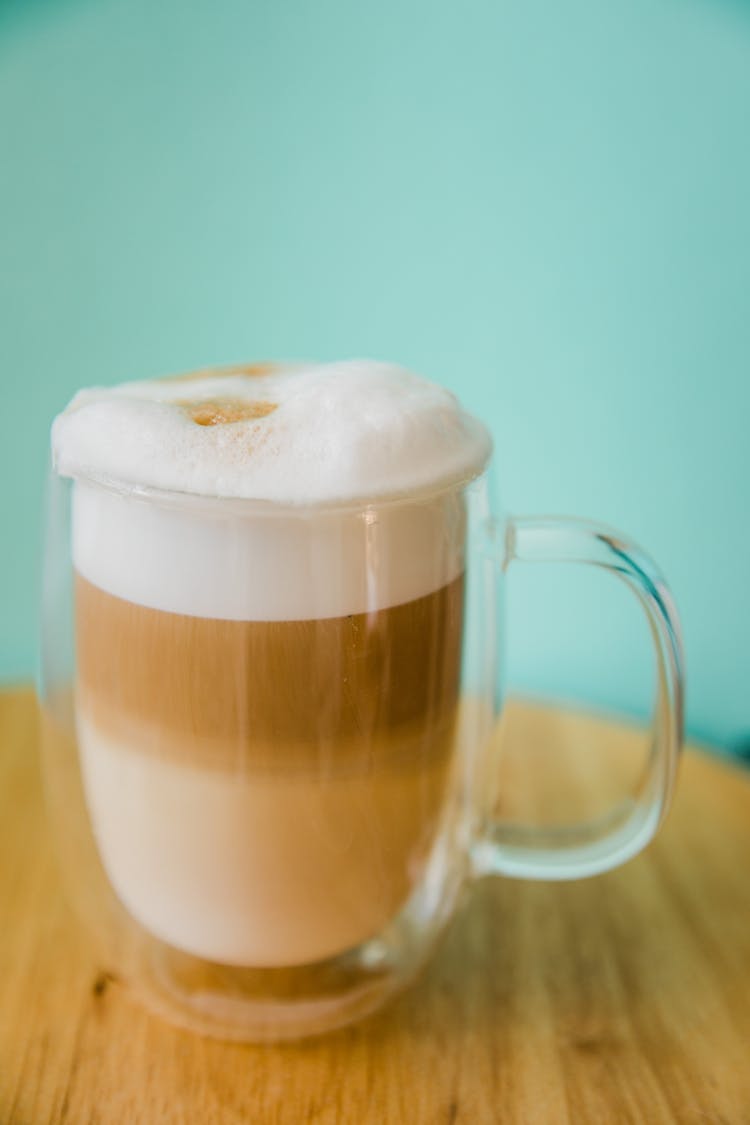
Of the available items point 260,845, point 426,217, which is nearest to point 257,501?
point 260,845

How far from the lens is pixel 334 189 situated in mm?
1000

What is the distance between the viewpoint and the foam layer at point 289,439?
453 millimetres

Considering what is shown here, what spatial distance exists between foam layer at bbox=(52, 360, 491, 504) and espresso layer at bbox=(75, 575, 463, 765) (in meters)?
0.06

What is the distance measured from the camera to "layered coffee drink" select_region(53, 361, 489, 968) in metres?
0.46

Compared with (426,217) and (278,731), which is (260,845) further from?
(426,217)

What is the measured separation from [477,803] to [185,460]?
302mm

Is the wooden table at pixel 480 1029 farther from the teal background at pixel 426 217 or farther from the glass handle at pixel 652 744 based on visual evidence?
the teal background at pixel 426 217

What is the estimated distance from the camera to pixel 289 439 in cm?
47

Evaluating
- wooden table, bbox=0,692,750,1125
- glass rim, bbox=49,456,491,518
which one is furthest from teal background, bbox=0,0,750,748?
glass rim, bbox=49,456,491,518

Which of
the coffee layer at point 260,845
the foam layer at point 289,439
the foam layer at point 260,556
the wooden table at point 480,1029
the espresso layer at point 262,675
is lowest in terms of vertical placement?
the wooden table at point 480,1029

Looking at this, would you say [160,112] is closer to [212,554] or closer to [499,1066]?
[212,554]

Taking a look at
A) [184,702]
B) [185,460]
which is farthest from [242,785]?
[185,460]

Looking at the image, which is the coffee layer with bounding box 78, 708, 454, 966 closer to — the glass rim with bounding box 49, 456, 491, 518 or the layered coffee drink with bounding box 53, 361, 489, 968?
the layered coffee drink with bounding box 53, 361, 489, 968

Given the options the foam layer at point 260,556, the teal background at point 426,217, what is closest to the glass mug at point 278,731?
the foam layer at point 260,556
